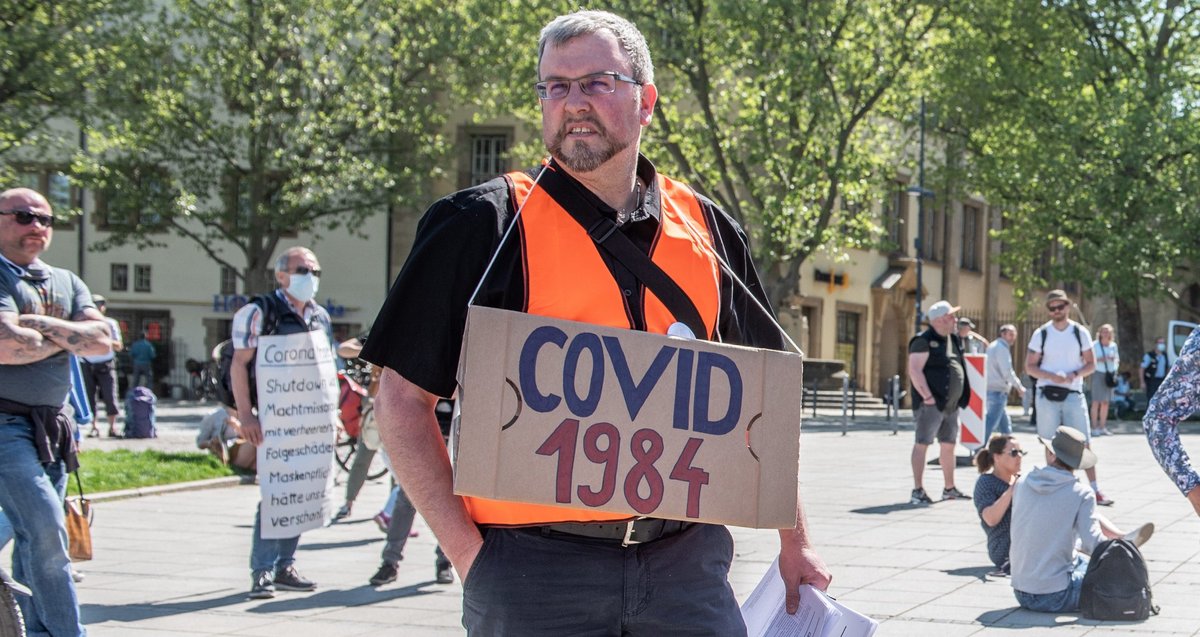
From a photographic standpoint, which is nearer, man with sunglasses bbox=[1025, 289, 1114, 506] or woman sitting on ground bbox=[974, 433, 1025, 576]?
woman sitting on ground bbox=[974, 433, 1025, 576]

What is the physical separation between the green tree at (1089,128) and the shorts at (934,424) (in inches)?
794

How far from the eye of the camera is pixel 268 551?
9000 mm

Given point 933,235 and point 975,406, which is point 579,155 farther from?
point 933,235

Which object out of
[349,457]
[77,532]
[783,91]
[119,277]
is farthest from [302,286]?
[119,277]

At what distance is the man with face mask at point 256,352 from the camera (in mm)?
9000

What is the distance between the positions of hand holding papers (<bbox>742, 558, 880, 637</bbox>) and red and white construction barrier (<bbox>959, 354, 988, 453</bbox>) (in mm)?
13498

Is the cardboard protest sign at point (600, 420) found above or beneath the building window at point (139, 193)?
beneath

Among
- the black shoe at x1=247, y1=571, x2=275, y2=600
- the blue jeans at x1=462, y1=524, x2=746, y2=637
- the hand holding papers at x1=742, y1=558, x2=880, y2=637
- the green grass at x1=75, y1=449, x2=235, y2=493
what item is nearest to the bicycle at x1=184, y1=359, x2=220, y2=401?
the green grass at x1=75, y1=449, x2=235, y2=493

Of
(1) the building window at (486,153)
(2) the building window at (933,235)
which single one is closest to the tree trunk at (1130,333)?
(2) the building window at (933,235)

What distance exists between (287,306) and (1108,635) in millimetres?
4753

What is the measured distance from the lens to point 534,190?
3.13 metres

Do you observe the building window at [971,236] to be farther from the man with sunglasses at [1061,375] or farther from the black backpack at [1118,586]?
the black backpack at [1118,586]

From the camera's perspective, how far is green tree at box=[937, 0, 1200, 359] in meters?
33.8

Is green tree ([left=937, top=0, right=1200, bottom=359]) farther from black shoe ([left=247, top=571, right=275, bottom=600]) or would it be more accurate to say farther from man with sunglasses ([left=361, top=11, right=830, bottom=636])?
man with sunglasses ([left=361, top=11, right=830, bottom=636])
